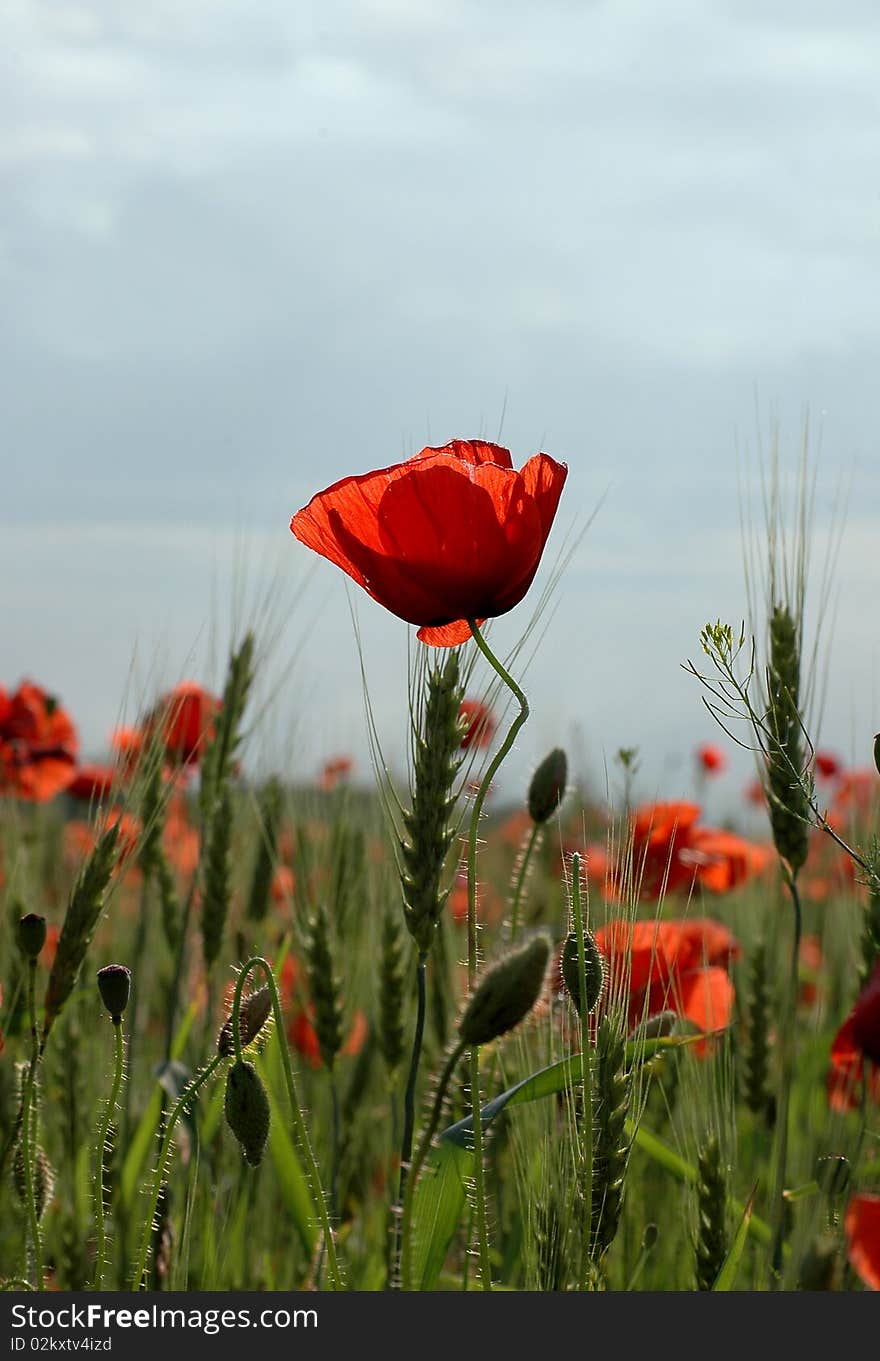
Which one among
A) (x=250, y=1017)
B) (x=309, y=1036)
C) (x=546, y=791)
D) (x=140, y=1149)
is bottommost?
(x=140, y=1149)

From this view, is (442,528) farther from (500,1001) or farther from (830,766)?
(830,766)

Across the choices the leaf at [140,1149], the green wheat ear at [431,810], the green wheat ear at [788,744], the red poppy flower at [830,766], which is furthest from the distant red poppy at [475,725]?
the red poppy flower at [830,766]

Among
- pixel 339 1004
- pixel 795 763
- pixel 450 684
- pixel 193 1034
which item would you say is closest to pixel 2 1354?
pixel 450 684

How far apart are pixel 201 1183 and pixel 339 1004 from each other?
1.02ft

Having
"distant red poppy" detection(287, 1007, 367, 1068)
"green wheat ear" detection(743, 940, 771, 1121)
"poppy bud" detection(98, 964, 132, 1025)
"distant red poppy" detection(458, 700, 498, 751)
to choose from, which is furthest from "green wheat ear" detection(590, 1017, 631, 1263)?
"distant red poppy" detection(287, 1007, 367, 1068)

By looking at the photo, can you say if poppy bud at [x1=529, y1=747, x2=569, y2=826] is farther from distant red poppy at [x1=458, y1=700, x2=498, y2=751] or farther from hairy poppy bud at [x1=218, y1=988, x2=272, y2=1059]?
hairy poppy bud at [x1=218, y1=988, x2=272, y2=1059]

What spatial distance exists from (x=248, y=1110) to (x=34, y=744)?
2.05m

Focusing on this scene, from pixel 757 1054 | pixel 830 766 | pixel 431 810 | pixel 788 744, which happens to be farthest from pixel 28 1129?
pixel 830 766

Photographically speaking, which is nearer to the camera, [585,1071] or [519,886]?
[585,1071]

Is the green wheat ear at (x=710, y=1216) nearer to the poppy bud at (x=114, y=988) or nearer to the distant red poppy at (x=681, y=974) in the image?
the distant red poppy at (x=681, y=974)

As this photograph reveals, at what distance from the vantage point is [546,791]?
4.92ft

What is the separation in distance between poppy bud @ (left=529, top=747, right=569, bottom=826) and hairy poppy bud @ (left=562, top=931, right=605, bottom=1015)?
0.45 m

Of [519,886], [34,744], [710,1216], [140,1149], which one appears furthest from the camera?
[34,744]

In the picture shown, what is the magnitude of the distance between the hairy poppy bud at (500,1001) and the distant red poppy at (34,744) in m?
1.95
